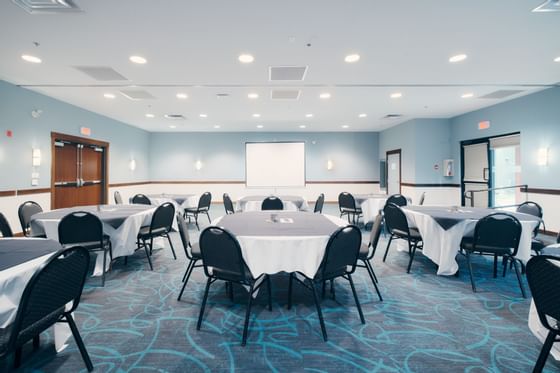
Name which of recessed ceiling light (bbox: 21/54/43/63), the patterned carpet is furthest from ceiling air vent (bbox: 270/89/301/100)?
the patterned carpet

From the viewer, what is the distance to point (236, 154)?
36.9 ft

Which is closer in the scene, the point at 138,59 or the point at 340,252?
the point at 340,252

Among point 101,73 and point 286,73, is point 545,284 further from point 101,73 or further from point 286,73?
point 101,73

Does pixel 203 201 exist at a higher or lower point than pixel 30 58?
lower

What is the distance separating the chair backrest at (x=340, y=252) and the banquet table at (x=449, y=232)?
167cm

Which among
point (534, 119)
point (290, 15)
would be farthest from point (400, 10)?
point (534, 119)

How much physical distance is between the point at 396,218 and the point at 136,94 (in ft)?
18.9

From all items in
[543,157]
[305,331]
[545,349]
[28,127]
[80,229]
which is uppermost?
[28,127]

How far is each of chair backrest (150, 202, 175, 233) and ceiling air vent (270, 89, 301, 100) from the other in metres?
3.30

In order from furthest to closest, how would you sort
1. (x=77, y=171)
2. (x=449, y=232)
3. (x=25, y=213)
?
(x=77, y=171) < (x=25, y=213) < (x=449, y=232)

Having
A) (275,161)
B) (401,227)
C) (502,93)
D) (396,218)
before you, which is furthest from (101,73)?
(502,93)

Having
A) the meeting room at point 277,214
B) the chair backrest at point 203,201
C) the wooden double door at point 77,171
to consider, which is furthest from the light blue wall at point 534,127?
the wooden double door at point 77,171

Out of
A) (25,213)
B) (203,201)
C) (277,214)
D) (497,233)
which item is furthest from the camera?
(203,201)

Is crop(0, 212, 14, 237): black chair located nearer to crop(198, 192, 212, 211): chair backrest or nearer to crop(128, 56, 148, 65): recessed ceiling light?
crop(128, 56, 148, 65): recessed ceiling light
